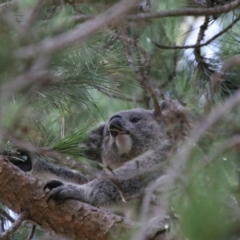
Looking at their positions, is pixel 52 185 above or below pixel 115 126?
above

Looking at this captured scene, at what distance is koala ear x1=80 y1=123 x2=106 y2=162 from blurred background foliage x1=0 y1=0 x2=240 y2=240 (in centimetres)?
12

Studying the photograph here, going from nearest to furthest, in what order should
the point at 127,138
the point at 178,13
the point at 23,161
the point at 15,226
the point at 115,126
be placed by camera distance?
the point at 178,13 → the point at 15,226 → the point at 23,161 → the point at 115,126 → the point at 127,138

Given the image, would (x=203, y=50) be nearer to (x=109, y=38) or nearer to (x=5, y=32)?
(x=109, y=38)

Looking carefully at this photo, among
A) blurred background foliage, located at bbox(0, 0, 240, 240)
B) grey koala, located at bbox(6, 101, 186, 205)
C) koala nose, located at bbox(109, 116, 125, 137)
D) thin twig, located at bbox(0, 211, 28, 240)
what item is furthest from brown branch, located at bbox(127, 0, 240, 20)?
koala nose, located at bbox(109, 116, 125, 137)

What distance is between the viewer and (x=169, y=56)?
4.11m

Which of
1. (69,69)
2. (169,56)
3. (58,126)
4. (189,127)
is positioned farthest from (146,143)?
(189,127)

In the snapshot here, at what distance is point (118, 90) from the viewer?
2779 millimetres

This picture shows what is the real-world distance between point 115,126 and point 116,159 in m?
0.21

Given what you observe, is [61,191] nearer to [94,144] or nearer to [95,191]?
[95,191]

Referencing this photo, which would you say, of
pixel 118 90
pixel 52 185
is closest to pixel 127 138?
pixel 118 90

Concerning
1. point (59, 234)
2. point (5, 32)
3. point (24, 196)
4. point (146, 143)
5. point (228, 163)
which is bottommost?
point (146, 143)

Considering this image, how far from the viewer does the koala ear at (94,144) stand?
10.3ft

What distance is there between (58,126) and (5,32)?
5.47 ft

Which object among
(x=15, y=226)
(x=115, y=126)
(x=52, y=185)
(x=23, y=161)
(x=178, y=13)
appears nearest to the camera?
(x=178, y=13)
